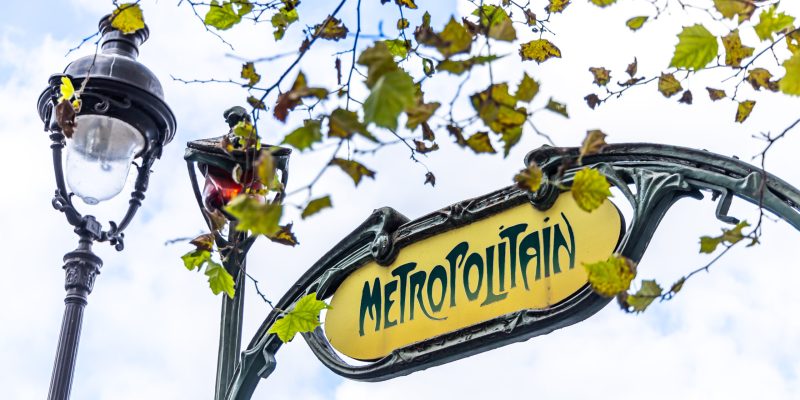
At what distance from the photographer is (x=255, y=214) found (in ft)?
8.34

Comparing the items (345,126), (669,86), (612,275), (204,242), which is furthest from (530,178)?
(204,242)

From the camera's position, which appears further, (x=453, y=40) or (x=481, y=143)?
(x=481, y=143)

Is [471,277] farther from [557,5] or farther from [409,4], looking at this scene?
[557,5]

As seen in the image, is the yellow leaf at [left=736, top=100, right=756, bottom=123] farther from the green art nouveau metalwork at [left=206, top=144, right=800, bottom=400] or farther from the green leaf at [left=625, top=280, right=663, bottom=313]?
the green leaf at [left=625, top=280, right=663, bottom=313]

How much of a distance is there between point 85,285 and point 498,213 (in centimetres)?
233

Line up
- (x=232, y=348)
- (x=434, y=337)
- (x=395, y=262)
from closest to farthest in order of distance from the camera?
(x=434, y=337) → (x=395, y=262) → (x=232, y=348)

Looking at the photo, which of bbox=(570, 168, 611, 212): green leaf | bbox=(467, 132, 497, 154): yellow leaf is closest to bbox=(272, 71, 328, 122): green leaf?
bbox=(467, 132, 497, 154): yellow leaf

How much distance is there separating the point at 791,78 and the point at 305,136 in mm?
1183

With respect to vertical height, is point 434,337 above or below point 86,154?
below

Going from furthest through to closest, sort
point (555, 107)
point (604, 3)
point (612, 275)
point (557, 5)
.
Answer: point (557, 5) → point (604, 3) → point (612, 275) → point (555, 107)

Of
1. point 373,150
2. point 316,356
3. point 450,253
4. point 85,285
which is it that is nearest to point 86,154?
point 85,285

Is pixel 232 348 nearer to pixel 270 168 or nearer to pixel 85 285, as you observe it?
pixel 85 285

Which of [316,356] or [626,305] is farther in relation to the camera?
[316,356]

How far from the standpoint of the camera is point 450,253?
4250mm
